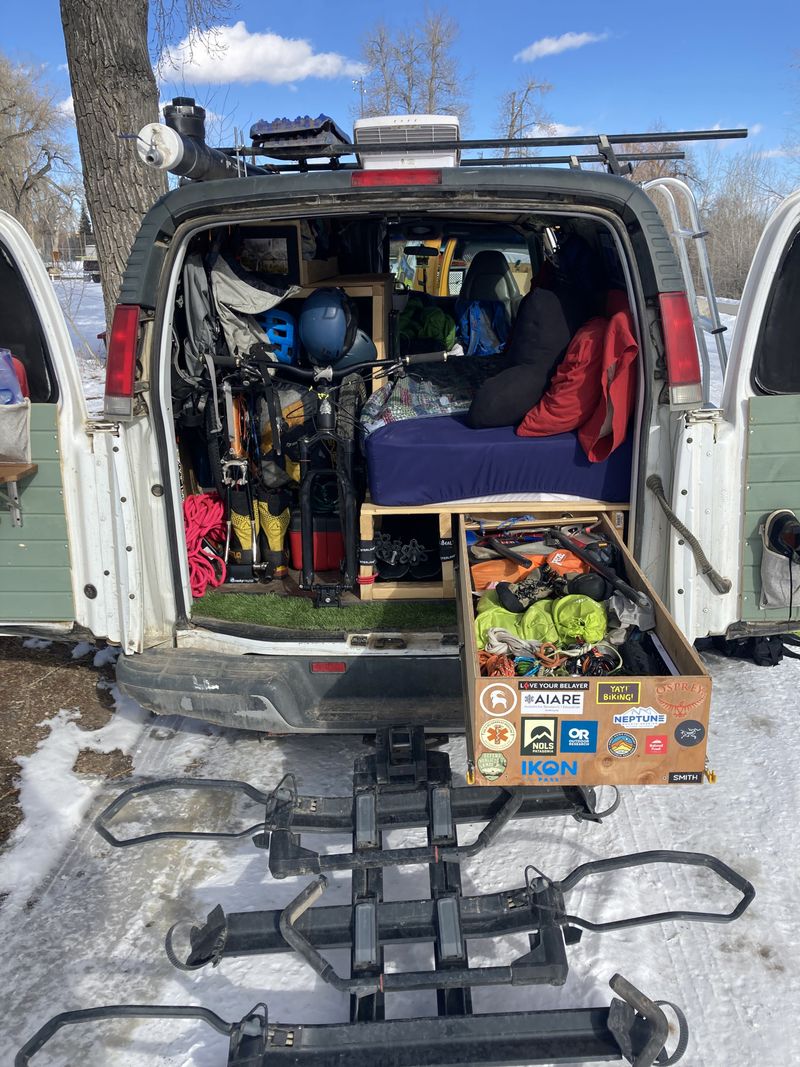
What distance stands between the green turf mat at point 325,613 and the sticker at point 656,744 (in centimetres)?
119

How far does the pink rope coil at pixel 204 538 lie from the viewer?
3.89m

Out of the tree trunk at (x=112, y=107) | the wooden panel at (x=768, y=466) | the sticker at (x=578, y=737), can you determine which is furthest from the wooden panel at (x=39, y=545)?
the tree trunk at (x=112, y=107)

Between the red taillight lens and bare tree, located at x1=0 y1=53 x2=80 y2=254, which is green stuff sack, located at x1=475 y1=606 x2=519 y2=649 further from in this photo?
bare tree, located at x1=0 y1=53 x2=80 y2=254

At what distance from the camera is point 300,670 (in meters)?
3.15

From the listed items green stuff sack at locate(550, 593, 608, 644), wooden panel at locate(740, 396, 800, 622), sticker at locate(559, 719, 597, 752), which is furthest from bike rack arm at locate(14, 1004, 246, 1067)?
wooden panel at locate(740, 396, 800, 622)

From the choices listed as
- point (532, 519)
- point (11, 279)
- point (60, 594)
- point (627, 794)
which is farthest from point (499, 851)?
point (11, 279)

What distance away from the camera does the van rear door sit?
2.88 m

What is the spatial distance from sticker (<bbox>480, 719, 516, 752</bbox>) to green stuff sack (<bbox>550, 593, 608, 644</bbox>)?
0.71 m

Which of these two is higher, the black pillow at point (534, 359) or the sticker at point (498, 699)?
the black pillow at point (534, 359)

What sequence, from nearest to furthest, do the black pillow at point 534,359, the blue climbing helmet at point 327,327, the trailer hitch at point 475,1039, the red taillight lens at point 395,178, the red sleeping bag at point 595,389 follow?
the trailer hitch at point 475,1039 < the red taillight lens at point 395,178 < the red sleeping bag at point 595,389 < the black pillow at point 534,359 < the blue climbing helmet at point 327,327

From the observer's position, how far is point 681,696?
222cm

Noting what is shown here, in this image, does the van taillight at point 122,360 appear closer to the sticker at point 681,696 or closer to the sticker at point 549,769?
the sticker at point 549,769

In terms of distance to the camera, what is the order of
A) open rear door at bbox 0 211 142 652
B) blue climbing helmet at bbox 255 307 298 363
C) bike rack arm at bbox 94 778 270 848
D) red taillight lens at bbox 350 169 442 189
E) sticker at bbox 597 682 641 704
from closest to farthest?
1. sticker at bbox 597 682 641 704
2. bike rack arm at bbox 94 778 270 848
3. red taillight lens at bbox 350 169 442 189
4. open rear door at bbox 0 211 142 652
5. blue climbing helmet at bbox 255 307 298 363

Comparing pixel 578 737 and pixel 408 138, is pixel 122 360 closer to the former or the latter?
pixel 408 138
